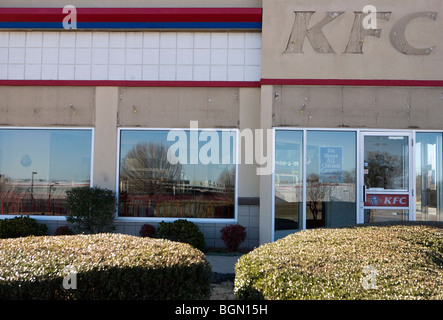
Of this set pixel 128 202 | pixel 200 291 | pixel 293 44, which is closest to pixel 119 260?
pixel 200 291

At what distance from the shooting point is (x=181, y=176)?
965 cm

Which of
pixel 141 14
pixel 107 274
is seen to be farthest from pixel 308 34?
pixel 107 274

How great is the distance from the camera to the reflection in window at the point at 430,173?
915 centimetres

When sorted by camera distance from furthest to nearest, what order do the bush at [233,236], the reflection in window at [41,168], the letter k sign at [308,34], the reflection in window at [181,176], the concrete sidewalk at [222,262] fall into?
1. the reflection in window at [41,168]
2. the reflection in window at [181,176]
3. the letter k sign at [308,34]
4. the bush at [233,236]
5. the concrete sidewalk at [222,262]

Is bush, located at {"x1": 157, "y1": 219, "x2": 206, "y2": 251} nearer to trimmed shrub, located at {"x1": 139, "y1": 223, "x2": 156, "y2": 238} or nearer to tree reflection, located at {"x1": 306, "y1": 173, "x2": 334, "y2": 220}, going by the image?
trimmed shrub, located at {"x1": 139, "y1": 223, "x2": 156, "y2": 238}

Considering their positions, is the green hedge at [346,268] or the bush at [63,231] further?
the bush at [63,231]

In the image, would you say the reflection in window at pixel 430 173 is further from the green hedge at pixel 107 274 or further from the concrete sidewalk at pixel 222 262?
the green hedge at pixel 107 274

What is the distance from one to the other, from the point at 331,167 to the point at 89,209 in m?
5.43

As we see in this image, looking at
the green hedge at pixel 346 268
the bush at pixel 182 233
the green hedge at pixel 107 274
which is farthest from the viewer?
the bush at pixel 182 233

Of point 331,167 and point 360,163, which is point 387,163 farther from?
point 331,167

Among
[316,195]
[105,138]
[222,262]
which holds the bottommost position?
[222,262]

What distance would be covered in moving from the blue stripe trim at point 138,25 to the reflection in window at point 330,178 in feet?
9.98

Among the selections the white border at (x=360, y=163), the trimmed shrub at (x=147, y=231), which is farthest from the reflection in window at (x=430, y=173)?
the trimmed shrub at (x=147, y=231)

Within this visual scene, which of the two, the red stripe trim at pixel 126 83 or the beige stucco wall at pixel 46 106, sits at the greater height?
the red stripe trim at pixel 126 83
